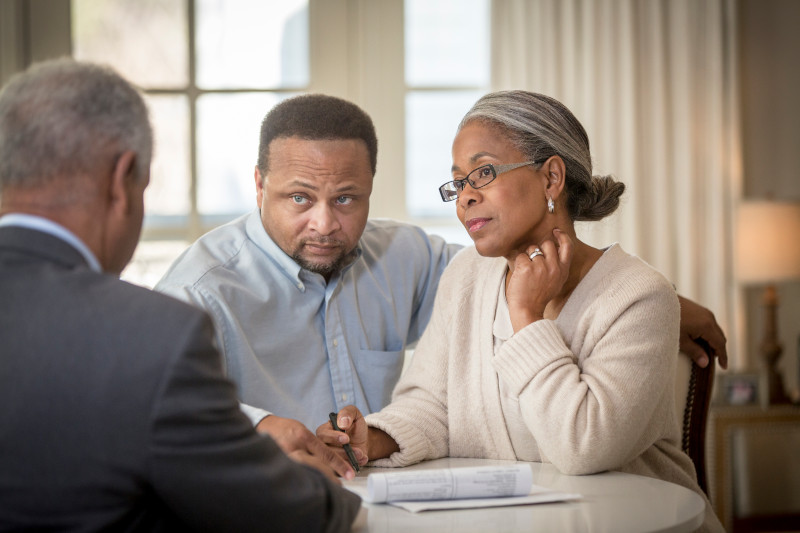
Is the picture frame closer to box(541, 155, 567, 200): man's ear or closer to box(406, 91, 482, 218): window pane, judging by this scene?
box(406, 91, 482, 218): window pane

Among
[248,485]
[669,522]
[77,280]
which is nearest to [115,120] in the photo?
[77,280]

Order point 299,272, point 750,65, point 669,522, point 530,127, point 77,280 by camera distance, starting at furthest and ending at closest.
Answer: point 750,65
point 299,272
point 530,127
point 669,522
point 77,280

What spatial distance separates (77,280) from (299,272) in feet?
3.73

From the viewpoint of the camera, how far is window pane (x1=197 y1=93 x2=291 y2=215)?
11.7 ft

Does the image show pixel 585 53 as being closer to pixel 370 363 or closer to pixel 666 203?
pixel 666 203

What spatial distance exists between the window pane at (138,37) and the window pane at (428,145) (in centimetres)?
99

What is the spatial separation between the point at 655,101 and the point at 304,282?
7.06ft

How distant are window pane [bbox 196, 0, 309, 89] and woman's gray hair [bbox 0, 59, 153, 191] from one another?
266 cm

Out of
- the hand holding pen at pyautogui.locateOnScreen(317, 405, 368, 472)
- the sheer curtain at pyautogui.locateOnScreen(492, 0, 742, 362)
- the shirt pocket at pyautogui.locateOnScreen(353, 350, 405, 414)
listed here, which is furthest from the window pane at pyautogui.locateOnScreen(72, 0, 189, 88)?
the hand holding pen at pyautogui.locateOnScreen(317, 405, 368, 472)

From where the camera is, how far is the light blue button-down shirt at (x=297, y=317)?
1.93 meters

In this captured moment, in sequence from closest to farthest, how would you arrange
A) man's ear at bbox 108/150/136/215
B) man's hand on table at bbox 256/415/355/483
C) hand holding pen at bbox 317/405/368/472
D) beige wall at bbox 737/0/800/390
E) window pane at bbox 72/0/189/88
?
1. man's ear at bbox 108/150/136/215
2. man's hand on table at bbox 256/415/355/483
3. hand holding pen at bbox 317/405/368/472
4. window pane at bbox 72/0/189/88
5. beige wall at bbox 737/0/800/390

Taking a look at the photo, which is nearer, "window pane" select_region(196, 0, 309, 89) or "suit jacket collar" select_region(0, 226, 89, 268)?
"suit jacket collar" select_region(0, 226, 89, 268)

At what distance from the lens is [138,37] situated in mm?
3553

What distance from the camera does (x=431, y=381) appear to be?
1852 millimetres
